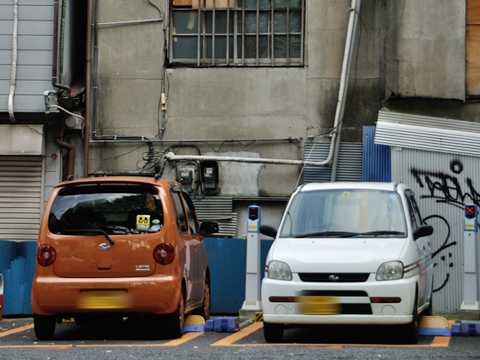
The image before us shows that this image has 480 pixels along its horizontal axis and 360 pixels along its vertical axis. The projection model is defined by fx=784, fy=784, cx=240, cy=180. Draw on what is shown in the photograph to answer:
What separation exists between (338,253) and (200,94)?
7.69 meters

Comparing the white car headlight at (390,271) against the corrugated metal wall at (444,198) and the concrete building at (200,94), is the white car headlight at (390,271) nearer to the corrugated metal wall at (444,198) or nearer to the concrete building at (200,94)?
the corrugated metal wall at (444,198)

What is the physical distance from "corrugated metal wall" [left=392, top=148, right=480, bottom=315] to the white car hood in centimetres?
472

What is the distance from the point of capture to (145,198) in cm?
878

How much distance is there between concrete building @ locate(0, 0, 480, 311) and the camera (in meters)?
14.7

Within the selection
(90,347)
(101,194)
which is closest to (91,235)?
(101,194)

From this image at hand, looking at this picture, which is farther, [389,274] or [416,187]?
[416,187]

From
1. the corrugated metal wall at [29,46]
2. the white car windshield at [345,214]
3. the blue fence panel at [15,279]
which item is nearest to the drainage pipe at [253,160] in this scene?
the corrugated metal wall at [29,46]

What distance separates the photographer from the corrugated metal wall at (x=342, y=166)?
14797 mm

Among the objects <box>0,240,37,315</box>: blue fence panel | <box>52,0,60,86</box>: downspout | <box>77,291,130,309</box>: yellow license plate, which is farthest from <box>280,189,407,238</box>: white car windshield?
<box>52,0,60,86</box>: downspout

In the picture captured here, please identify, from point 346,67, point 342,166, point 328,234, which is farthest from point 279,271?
point 346,67

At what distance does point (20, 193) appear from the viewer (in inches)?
597

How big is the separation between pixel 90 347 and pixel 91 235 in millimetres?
1247

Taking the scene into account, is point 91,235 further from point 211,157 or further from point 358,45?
point 358,45

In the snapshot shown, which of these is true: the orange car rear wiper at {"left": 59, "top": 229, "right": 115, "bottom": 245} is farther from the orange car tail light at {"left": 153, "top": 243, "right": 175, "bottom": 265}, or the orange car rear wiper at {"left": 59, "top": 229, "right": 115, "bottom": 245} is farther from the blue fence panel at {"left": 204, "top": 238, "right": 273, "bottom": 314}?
the blue fence panel at {"left": 204, "top": 238, "right": 273, "bottom": 314}
